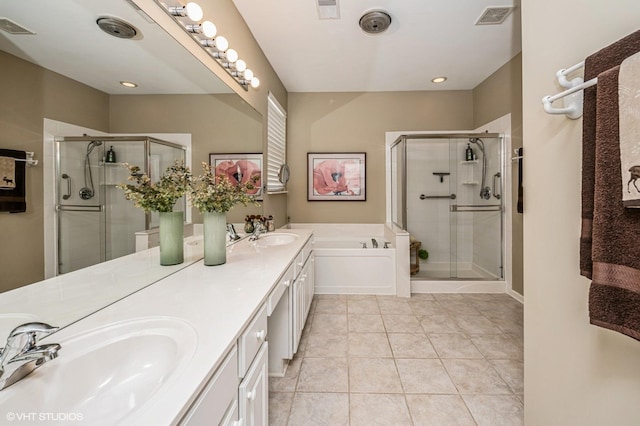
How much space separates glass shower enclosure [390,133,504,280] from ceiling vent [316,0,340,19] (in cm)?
165

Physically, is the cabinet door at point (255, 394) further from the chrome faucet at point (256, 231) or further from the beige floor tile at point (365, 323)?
the beige floor tile at point (365, 323)

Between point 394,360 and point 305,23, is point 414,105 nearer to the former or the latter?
point 305,23

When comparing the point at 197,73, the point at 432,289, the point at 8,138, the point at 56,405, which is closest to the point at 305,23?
the point at 197,73

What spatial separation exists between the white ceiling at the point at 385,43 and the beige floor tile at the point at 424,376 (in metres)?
2.65

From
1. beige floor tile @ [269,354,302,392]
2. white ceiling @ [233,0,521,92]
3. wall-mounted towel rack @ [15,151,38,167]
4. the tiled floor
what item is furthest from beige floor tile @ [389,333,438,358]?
white ceiling @ [233,0,521,92]

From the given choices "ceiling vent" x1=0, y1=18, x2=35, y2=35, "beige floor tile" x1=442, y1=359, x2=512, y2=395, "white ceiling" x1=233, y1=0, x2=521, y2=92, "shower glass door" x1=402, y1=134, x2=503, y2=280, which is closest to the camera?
"ceiling vent" x1=0, y1=18, x2=35, y2=35

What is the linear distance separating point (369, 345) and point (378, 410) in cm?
65

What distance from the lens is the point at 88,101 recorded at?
93 cm

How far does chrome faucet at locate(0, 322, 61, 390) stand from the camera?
0.58 meters

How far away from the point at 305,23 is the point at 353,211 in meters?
2.35

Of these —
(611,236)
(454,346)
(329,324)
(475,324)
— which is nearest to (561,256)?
(611,236)

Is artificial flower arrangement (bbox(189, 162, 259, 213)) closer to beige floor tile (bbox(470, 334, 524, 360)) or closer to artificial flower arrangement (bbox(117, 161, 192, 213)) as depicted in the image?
artificial flower arrangement (bbox(117, 161, 192, 213))

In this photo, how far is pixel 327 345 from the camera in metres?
2.18

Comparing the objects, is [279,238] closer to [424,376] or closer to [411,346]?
[411,346]
